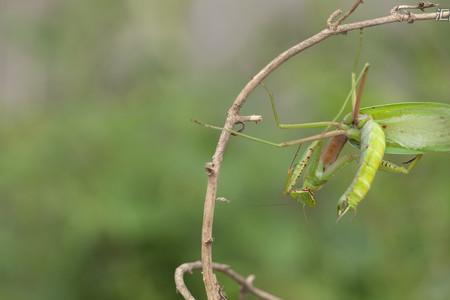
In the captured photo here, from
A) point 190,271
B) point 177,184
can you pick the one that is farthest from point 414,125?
point 177,184

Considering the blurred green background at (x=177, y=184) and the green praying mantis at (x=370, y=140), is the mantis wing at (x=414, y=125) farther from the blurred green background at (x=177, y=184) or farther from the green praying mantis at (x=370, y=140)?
the blurred green background at (x=177, y=184)

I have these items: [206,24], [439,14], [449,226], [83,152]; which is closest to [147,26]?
[83,152]

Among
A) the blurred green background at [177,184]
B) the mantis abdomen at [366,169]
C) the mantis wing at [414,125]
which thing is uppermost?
the mantis wing at [414,125]

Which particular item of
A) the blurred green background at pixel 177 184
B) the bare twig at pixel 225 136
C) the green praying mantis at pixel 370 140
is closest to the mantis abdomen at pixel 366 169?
the green praying mantis at pixel 370 140

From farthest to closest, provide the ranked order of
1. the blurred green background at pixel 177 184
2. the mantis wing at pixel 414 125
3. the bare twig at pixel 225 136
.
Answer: the blurred green background at pixel 177 184
the mantis wing at pixel 414 125
the bare twig at pixel 225 136

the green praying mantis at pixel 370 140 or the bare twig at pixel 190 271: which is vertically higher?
the green praying mantis at pixel 370 140

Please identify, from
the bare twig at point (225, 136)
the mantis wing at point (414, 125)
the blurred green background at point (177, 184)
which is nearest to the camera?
the bare twig at point (225, 136)

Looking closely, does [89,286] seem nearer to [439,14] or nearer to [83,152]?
[83,152]

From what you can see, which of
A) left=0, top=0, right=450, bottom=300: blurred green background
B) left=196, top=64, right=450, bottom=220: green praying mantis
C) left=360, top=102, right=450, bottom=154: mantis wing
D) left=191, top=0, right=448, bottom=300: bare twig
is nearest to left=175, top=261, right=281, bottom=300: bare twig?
left=191, top=0, right=448, bottom=300: bare twig
